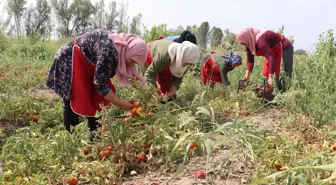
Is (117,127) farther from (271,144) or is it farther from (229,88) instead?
(229,88)

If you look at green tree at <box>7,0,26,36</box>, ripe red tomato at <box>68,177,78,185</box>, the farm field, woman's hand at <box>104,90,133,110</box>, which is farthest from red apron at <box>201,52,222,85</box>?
green tree at <box>7,0,26,36</box>

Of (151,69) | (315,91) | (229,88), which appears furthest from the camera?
(229,88)

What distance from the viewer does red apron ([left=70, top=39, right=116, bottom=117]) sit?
8.45ft

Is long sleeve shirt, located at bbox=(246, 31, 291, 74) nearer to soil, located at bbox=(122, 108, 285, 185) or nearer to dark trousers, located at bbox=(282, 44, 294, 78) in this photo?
dark trousers, located at bbox=(282, 44, 294, 78)

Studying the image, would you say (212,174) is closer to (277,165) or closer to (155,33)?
(277,165)

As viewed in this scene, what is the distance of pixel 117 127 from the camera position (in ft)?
6.79

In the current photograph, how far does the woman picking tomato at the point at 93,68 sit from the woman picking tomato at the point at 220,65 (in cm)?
167

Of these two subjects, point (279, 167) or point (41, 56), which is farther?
point (41, 56)

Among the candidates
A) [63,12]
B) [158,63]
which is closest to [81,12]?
[63,12]

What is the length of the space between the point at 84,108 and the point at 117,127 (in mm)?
699

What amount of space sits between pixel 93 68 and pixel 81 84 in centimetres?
16

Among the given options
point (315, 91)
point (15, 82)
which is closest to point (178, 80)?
point (315, 91)

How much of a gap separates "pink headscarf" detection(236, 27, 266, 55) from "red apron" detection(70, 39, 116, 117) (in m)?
2.13

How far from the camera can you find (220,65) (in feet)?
13.7
